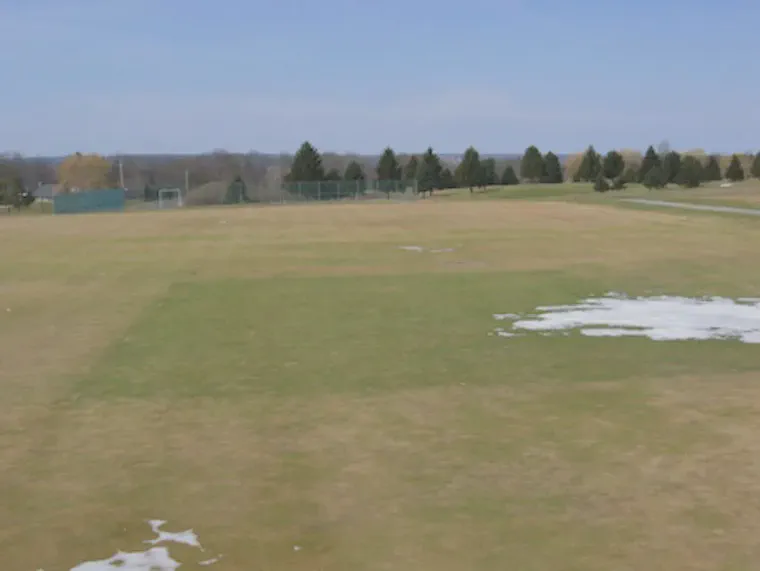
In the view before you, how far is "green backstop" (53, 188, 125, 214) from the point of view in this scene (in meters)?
56.9

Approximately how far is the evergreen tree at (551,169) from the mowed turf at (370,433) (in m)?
105

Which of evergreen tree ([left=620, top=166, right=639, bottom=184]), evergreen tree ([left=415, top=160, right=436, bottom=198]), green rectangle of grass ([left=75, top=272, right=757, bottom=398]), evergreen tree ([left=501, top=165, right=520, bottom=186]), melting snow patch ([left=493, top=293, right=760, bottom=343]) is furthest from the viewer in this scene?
evergreen tree ([left=501, top=165, right=520, bottom=186])

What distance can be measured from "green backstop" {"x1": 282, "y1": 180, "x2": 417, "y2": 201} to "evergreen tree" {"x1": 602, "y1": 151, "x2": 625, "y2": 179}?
3886cm

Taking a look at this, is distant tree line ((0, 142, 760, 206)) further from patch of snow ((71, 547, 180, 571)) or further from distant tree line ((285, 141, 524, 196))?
patch of snow ((71, 547, 180, 571))

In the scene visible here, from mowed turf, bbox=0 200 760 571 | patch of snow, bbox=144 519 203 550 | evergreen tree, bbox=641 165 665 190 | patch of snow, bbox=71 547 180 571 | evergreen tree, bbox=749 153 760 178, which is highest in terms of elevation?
evergreen tree, bbox=749 153 760 178

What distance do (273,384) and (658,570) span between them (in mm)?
4629

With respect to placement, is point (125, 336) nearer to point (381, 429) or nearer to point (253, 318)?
point (253, 318)

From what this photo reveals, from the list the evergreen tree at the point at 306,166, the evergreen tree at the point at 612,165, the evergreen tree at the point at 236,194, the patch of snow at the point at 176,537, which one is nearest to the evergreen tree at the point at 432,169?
the evergreen tree at the point at 306,166

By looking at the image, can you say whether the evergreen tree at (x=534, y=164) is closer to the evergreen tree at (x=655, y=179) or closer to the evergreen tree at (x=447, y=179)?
the evergreen tree at (x=447, y=179)

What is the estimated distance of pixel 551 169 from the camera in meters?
119

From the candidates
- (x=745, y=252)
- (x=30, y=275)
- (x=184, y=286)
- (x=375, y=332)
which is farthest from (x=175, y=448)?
(x=745, y=252)

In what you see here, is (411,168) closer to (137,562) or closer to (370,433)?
(370,433)

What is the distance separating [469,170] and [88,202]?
55.1m

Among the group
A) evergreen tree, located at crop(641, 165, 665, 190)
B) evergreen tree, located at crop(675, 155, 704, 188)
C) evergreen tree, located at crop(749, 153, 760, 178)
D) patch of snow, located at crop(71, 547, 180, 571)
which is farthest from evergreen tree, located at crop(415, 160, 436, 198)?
patch of snow, located at crop(71, 547, 180, 571)
